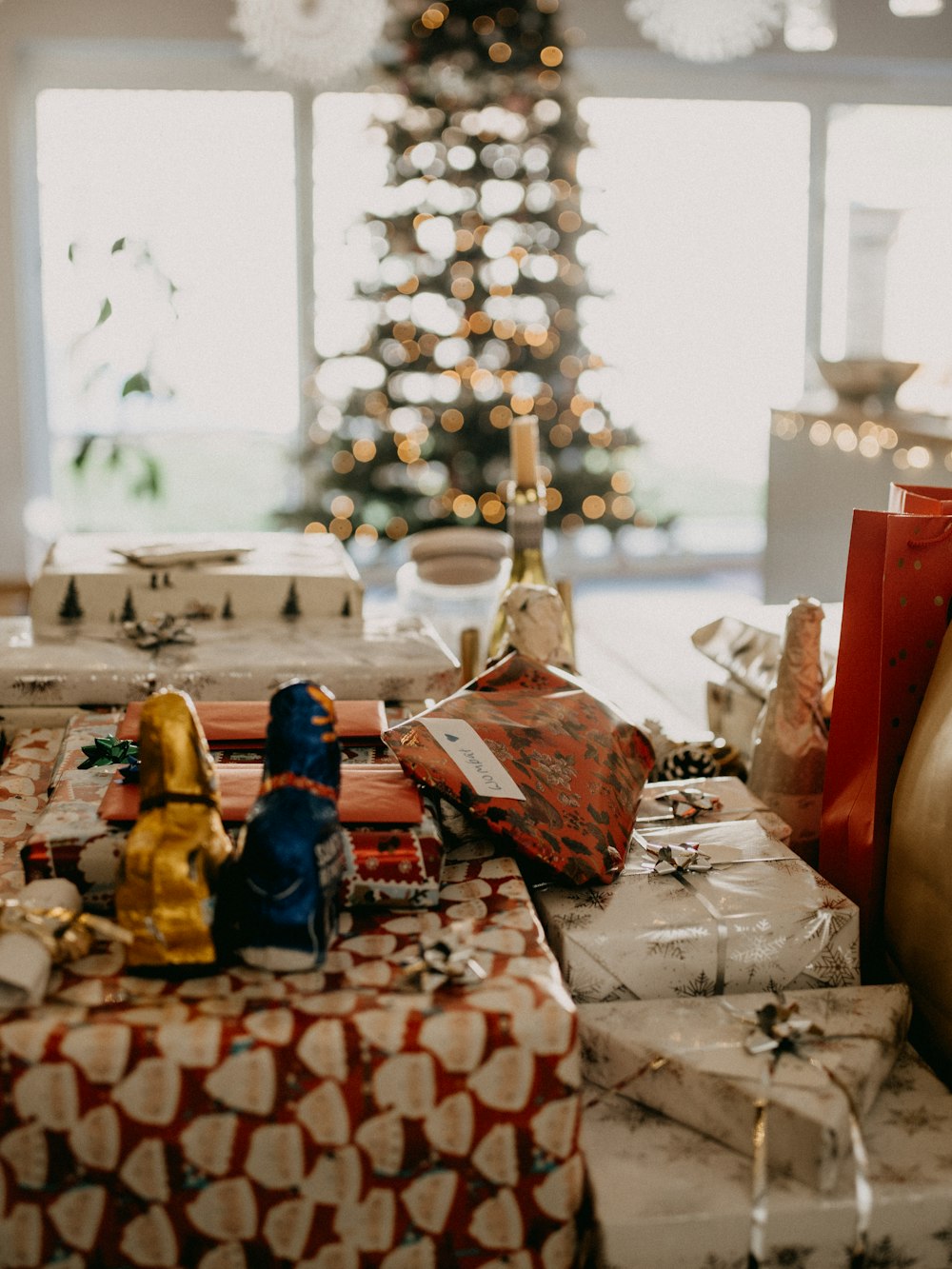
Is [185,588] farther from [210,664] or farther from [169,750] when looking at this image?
[169,750]

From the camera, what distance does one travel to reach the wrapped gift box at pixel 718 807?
53.6 inches

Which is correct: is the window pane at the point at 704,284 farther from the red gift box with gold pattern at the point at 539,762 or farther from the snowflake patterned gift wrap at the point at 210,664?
the red gift box with gold pattern at the point at 539,762

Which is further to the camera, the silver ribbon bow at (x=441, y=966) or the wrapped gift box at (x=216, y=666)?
the wrapped gift box at (x=216, y=666)

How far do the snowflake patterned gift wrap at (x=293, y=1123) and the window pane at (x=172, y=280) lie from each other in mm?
4530

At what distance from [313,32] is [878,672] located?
13.7ft

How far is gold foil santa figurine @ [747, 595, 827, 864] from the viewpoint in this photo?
1.48 metres

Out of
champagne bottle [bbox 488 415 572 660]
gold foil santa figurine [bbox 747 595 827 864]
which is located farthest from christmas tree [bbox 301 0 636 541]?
gold foil santa figurine [bbox 747 595 827 864]

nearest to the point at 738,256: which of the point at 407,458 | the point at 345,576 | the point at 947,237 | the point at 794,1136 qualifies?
the point at 947,237

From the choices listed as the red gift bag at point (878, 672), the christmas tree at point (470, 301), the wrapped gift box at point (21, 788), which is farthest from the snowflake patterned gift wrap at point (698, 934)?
the christmas tree at point (470, 301)

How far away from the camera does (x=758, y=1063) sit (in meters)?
0.97

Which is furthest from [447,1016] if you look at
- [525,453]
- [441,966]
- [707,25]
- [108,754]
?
[707,25]

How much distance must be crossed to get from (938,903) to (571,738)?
0.36 metres

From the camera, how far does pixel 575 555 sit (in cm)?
568

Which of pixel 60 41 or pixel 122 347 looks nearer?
pixel 60 41
